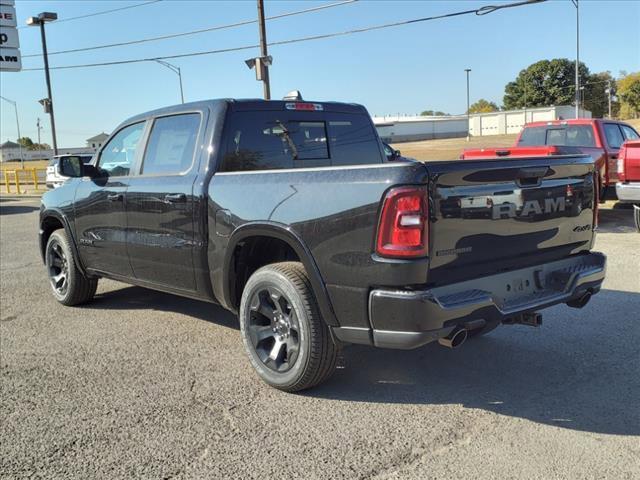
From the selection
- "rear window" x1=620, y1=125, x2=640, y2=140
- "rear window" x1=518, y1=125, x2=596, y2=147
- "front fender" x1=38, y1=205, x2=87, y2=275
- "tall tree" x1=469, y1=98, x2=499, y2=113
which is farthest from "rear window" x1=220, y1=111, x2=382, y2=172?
"tall tree" x1=469, y1=98, x2=499, y2=113

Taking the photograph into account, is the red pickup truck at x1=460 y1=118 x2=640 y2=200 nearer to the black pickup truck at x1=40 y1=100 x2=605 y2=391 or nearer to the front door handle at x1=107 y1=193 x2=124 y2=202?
the black pickup truck at x1=40 y1=100 x2=605 y2=391

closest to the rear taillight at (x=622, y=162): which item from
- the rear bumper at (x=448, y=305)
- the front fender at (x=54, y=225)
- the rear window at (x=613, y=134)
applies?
the rear window at (x=613, y=134)

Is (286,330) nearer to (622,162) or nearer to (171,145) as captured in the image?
(171,145)

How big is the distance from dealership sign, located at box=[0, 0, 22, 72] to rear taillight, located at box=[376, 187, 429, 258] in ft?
79.4

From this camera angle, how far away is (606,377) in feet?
13.4

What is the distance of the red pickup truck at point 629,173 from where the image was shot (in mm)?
9719

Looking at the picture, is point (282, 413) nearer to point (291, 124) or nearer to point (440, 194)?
point (440, 194)

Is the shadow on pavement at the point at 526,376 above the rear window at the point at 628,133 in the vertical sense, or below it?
below

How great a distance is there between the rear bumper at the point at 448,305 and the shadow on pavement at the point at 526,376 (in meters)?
0.58

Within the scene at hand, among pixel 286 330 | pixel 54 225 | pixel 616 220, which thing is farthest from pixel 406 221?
pixel 616 220

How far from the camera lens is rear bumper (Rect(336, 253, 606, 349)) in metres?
3.20

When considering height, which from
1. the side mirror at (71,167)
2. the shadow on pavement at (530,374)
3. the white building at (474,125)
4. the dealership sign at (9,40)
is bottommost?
the shadow on pavement at (530,374)

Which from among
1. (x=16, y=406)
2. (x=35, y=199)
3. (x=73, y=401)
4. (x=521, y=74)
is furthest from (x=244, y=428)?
(x=521, y=74)

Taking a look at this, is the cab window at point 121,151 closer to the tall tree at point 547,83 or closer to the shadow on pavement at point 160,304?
the shadow on pavement at point 160,304
